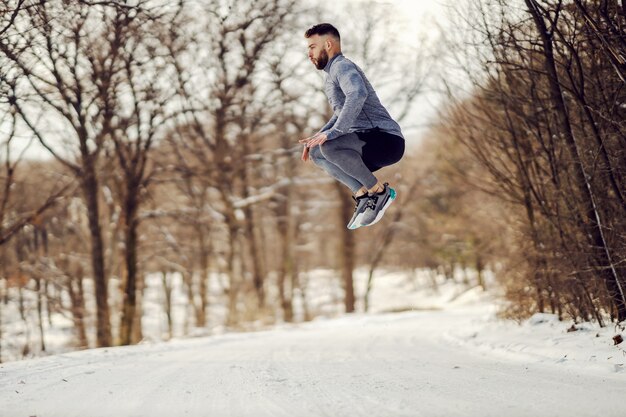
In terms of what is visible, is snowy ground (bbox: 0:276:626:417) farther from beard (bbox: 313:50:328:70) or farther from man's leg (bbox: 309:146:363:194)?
beard (bbox: 313:50:328:70)

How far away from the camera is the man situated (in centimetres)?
450

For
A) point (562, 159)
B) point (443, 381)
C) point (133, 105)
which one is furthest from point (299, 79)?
point (443, 381)

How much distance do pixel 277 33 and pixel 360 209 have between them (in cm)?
1264

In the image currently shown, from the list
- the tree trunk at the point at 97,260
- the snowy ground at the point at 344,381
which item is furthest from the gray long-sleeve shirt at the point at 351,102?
the tree trunk at the point at 97,260

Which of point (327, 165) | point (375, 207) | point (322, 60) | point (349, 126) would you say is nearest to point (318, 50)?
point (322, 60)

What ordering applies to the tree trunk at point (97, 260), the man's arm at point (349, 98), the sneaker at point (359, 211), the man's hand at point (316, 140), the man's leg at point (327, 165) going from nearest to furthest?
the man's arm at point (349, 98) < the man's hand at point (316, 140) < the man's leg at point (327, 165) < the sneaker at point (359, 211) < the tree trunk at point (97, 260)

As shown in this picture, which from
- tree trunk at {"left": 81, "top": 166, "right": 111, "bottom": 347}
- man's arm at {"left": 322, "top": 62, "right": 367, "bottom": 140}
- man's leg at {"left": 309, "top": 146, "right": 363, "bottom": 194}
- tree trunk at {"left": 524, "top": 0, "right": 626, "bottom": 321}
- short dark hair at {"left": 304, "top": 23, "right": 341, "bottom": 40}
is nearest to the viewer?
man's arm at {"left": 322, "top": 62, "right": 367, "bottom": 140}

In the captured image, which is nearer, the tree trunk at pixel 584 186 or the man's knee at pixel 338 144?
the man's knee at pixel 338 144

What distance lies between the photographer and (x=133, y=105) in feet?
44.5

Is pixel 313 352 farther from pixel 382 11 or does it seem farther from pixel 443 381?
pixel 382 11

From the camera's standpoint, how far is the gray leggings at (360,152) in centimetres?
481

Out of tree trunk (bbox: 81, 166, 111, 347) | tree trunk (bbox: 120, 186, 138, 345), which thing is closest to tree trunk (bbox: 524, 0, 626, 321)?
tree trunk (bbox: 120, 186, 138, 345)

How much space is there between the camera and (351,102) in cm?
444

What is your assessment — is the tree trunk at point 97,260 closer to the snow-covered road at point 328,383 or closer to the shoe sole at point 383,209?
the snow-covered road at point 328,383
